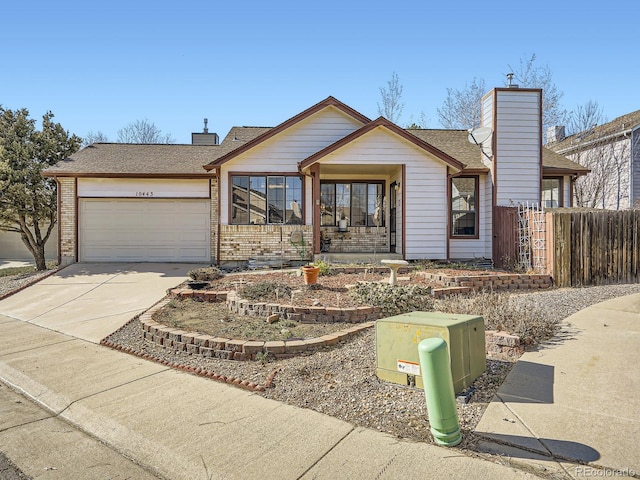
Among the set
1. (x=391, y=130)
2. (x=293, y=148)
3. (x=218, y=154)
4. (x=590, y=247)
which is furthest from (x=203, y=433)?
(x=218, y=154)

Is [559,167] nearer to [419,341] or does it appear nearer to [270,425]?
[419,341]

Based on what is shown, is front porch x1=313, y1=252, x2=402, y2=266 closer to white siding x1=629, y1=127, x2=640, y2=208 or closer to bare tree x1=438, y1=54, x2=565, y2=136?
white siding x1=629, y1=127, x2=640, y2=208

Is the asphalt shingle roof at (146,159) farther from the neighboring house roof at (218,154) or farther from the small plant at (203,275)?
the small plant at (203,275)

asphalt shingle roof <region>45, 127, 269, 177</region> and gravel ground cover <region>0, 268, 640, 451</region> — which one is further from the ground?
asphalt shingle roof <region>45, 127, 269, 177</region>

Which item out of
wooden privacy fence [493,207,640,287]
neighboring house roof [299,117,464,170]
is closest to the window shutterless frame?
neighboring house roof [299,117,464,170]

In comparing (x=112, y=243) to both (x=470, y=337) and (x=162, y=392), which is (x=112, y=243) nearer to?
(x=162, y=392)

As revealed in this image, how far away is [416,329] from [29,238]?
50.6 ft

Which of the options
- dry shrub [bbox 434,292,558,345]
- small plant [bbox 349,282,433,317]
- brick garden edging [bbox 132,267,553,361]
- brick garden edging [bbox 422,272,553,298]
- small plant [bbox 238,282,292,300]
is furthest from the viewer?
brick garden edging [bbox 422,272,553,298]

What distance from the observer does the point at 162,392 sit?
4.42 m

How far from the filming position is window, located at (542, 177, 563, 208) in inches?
582

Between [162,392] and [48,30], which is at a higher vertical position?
[48,30]

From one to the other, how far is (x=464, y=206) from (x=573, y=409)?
11286 mm

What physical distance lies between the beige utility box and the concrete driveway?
466 centimetres

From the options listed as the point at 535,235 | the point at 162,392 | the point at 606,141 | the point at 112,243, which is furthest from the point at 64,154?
the point at 606,141
